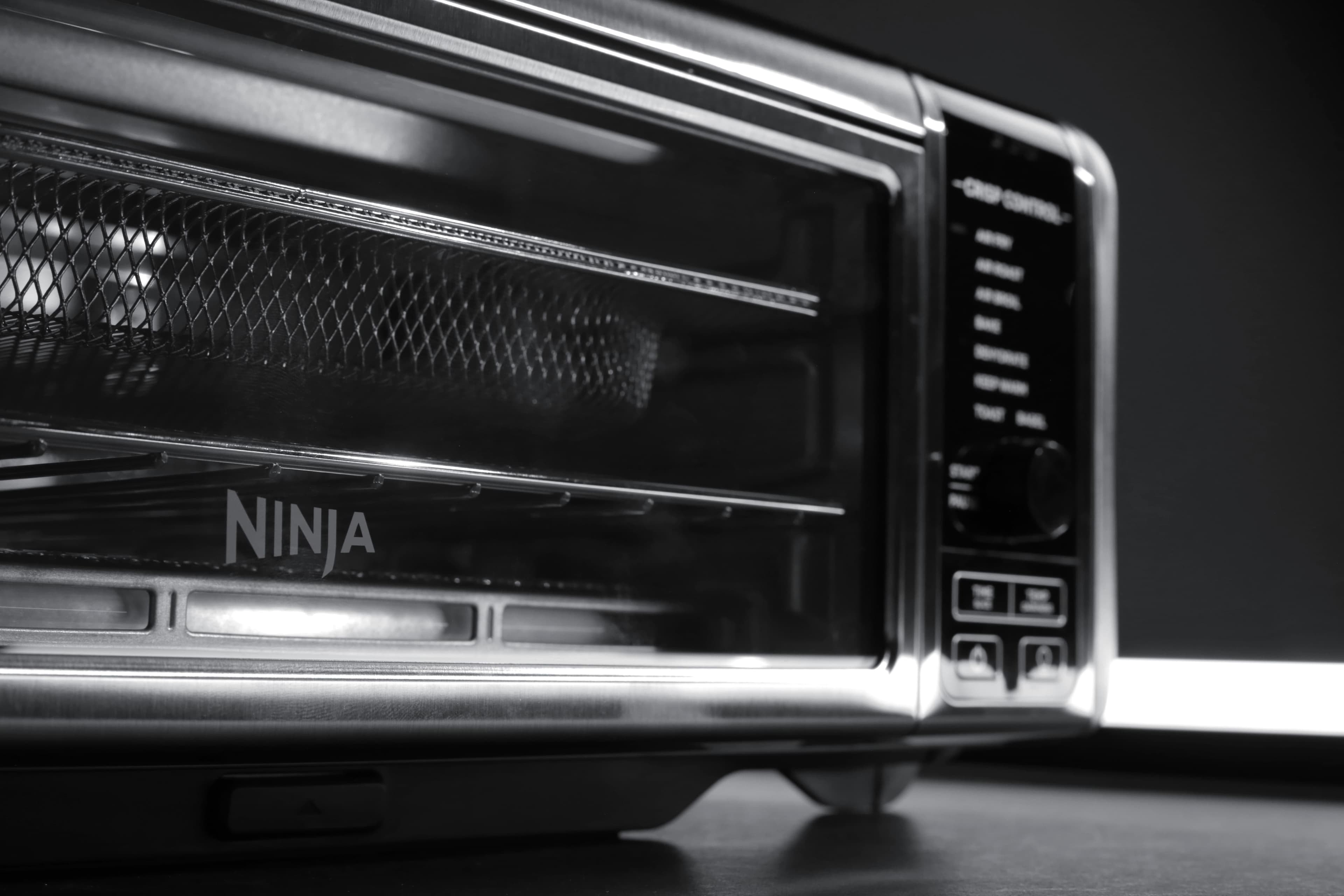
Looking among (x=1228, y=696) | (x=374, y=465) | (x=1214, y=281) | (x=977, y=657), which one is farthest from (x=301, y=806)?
(x=1214, y=281)

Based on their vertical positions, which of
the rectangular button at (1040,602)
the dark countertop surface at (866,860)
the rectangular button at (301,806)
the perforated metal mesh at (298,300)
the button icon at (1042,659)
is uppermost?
the perforated metal mesh at (298,300)

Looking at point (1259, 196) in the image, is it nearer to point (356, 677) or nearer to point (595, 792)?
point (595, 792)

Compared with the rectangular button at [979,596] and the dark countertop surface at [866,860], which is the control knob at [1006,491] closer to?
the rectangular button at [979,596]

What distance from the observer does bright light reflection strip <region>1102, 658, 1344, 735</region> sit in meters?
1.16

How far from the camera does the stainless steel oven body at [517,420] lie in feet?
1.80

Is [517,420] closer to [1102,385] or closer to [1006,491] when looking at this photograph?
[1006,491]

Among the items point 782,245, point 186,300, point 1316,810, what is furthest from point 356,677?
point 1316,810

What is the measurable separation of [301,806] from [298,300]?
0.21 meters

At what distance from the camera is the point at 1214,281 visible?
4.25 ft

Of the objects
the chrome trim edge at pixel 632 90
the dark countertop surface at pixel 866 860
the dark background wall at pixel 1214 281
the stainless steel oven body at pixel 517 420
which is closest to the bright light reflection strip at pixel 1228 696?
the dark background wall at pixel 1214 281

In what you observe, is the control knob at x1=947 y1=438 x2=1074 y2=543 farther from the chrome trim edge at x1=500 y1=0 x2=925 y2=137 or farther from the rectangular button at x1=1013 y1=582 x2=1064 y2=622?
the chrome trim edge at x1=500 y1=0 x2=925 y2=137

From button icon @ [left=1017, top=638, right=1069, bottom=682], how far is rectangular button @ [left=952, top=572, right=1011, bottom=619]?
0.08 ft

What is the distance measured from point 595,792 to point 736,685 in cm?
9

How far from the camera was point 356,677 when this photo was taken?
1.85ft
